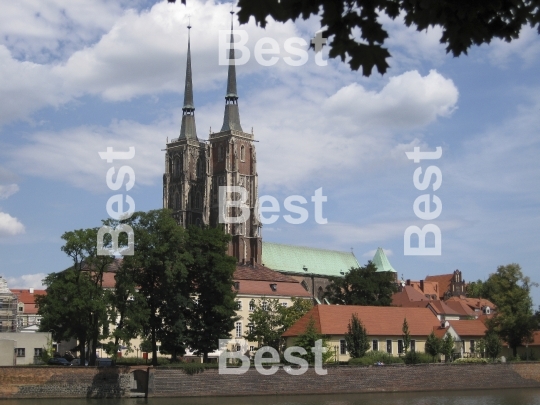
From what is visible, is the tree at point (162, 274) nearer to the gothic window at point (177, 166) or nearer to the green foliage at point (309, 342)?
the green foliage at point (309, 342)

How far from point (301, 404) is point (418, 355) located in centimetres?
1533

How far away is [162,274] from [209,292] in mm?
3861

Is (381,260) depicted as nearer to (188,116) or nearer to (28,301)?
(188,116)

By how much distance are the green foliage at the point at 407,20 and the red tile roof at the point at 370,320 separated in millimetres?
52129

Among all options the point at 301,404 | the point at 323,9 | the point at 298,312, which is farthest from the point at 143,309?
the point at 323,9

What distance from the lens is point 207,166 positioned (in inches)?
5027

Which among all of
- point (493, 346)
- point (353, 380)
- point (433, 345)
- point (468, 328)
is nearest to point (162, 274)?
point (353, 380)

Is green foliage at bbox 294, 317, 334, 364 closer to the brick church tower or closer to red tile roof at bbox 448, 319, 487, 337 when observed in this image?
red tile roof at bbox 448, 319, 487, 337

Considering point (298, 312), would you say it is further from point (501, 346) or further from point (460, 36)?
point (460, 36)

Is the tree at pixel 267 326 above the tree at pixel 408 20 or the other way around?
the other way around

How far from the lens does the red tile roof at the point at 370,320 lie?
6044cm

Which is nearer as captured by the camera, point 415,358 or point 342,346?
point 415,358

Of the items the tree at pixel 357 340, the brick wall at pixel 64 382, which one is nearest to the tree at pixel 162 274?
the brick wall at pixel 64 382

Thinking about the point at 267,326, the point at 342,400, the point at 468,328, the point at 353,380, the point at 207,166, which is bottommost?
the point at 342,400
